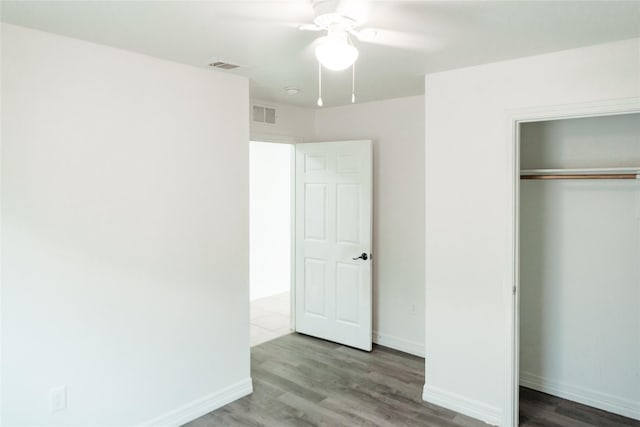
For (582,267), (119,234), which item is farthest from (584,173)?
(119,234)

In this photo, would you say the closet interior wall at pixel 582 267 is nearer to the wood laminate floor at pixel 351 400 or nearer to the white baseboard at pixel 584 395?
the white baseboard at pixel 584 395

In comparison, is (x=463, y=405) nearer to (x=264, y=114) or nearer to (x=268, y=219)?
(x=264, y=114)

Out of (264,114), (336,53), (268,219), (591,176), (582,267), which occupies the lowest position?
(582,267)

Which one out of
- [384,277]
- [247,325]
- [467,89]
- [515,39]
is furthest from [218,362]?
[515,39]

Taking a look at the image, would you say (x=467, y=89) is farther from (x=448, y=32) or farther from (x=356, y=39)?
(x=356, y=39)

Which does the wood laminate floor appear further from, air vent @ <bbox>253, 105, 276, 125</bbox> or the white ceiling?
the white ceiling

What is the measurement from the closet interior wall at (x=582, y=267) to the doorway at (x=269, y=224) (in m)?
3.47

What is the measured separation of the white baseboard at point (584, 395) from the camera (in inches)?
126

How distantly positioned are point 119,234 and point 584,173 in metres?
3.17

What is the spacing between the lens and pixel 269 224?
6.88 metres

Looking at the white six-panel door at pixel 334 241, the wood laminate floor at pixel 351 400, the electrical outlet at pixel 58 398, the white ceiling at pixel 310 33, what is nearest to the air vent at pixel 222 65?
the white ceiling at pixel 310 33

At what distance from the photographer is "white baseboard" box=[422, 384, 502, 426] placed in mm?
3107

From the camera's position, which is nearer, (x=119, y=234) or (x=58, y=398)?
(x=58, y=398)

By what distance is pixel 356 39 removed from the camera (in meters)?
2.50
